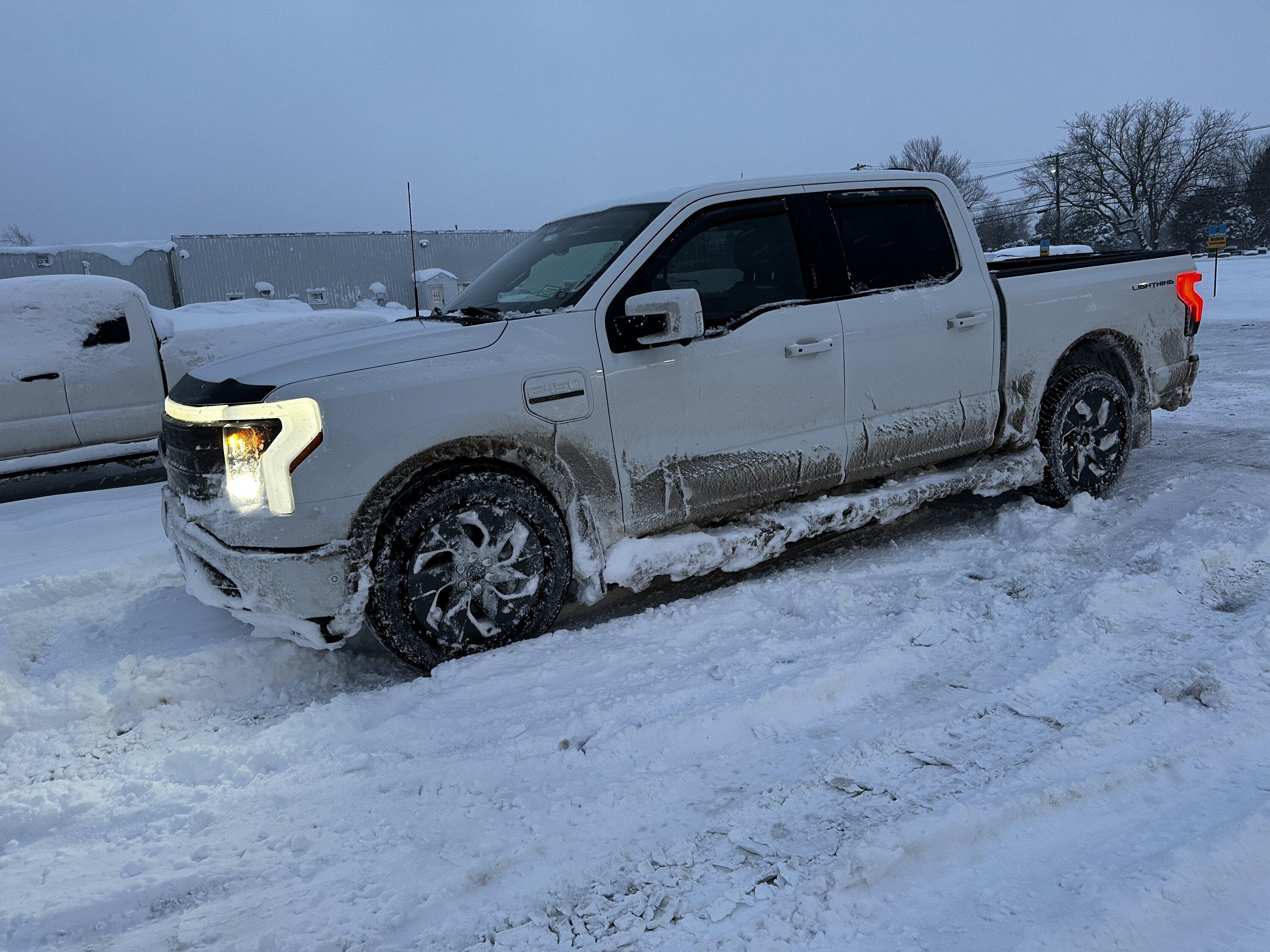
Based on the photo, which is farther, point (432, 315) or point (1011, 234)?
point (1011, 234)

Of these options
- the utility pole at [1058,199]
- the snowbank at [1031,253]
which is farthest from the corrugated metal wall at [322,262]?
the utility pole at [1058,199]

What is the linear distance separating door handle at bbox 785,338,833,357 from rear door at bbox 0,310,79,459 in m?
6.89

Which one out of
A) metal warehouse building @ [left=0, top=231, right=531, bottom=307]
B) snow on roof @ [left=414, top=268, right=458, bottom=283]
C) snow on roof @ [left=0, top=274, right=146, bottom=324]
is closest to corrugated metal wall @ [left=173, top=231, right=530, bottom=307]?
metal warehouse building @ [left=0, top=231, right=531, bottom=307]

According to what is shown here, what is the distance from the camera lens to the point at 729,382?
3.92 meters

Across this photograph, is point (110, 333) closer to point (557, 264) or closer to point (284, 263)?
point (557, 264)

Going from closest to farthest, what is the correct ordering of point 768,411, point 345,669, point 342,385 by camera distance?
point 342,385 < point 345,669 < point 768,411

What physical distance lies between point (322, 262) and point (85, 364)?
88.8 ft

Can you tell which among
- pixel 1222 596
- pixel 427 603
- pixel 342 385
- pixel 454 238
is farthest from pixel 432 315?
pixel 454 238

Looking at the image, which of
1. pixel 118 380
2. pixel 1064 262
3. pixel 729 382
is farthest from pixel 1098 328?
pixel 118 380

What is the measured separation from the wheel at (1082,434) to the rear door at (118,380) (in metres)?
7.38

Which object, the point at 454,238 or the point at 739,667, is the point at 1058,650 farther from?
the point at 454,238

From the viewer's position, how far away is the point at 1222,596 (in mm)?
3746

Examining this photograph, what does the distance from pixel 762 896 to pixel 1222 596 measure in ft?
9.00

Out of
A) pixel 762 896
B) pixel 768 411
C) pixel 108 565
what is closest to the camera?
pixel 762 896
